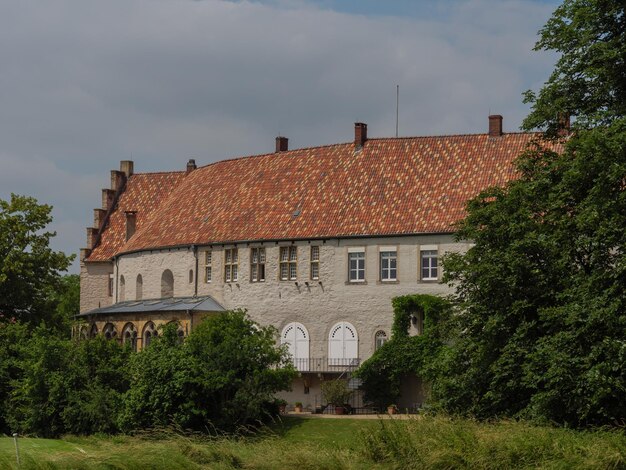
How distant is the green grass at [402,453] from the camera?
32.5 metres

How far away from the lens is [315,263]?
Result: 218 ft

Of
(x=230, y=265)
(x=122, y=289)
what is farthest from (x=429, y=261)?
(x=122, y=289)

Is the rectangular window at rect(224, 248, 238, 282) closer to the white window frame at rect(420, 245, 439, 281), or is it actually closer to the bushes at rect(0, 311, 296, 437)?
the bushes at rect(0, 311, 296, 437)

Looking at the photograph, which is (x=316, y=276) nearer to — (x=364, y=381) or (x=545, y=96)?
(x=364, y=381)

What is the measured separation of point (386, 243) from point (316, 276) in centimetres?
401

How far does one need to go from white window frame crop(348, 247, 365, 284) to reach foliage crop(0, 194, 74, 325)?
15.2 meters

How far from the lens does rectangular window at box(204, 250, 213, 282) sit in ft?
230

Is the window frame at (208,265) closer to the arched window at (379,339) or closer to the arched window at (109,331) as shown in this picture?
the arched window at (109,331)

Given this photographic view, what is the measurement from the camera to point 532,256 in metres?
43.0

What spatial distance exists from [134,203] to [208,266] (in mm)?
16812

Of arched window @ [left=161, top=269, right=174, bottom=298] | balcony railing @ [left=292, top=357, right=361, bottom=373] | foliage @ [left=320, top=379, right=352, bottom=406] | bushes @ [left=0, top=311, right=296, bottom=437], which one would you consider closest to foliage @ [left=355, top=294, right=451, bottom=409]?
foliage @ [left=320, top=379, right=352, bottom=406]

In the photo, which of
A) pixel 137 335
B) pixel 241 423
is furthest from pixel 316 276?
pixel 241 423

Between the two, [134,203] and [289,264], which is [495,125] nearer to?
[289,264]

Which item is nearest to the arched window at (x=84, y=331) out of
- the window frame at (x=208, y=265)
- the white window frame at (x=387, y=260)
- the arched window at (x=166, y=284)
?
the arched window at (x=166, y=284)
